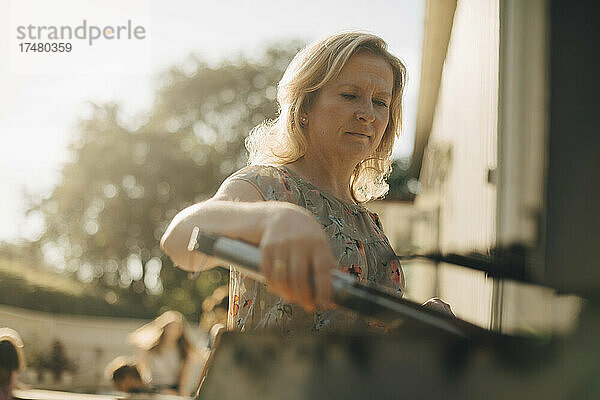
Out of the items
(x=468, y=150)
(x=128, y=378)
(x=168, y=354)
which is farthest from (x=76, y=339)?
(x=468, y=150)

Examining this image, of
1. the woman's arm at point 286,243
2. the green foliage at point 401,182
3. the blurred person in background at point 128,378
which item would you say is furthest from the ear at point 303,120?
the green foliage at point 401,182

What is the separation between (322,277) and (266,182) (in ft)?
1.38

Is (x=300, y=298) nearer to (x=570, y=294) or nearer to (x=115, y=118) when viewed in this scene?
(x=570, y=294)

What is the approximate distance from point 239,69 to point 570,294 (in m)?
15.3

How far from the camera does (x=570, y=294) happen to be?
1.46 ft

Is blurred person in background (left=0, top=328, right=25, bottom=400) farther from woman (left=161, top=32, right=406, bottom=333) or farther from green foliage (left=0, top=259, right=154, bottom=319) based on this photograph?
green foliage (left=0, top=259, right=154, bottom=319)

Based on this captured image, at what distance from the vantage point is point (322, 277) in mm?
431

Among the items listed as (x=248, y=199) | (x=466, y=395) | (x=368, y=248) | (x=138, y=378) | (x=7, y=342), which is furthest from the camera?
(x=138, y=378)

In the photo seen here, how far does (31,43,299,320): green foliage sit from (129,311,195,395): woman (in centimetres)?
910

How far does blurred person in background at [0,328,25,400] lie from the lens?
2883 millimetres

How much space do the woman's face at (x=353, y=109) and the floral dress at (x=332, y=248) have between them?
0.25ft

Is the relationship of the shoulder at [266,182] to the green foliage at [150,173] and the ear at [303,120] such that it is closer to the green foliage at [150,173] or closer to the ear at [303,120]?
the ear at [303,120]

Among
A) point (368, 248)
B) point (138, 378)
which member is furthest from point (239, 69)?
point (368, 248)

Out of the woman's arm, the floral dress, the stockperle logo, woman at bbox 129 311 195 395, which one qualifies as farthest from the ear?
woman at bbox 129 311 195 395
